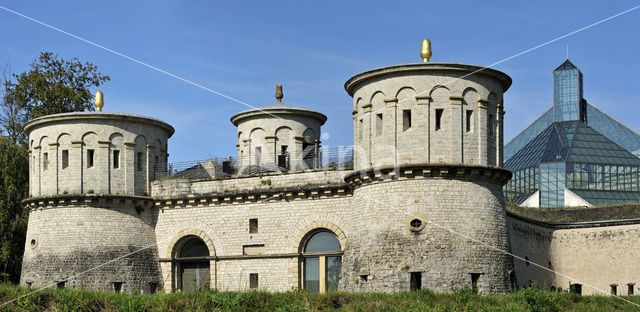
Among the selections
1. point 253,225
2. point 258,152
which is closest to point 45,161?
point 253,225

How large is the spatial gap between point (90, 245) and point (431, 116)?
16080 millimetres

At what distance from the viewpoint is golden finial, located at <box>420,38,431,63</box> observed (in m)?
32.2

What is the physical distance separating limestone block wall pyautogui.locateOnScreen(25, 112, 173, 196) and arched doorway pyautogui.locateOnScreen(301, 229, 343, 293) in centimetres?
854

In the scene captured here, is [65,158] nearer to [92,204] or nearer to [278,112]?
[92,204]

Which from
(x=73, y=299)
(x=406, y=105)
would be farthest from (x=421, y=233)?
(x=73, y=299)

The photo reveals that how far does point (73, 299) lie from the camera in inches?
1112

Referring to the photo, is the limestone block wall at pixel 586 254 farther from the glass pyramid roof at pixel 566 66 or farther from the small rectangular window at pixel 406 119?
the glass pyramid roof at pixel 566 66

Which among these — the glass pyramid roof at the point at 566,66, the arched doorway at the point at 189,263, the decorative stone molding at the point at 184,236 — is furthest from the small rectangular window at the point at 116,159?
the glass pyramid roof at the point at 566,66

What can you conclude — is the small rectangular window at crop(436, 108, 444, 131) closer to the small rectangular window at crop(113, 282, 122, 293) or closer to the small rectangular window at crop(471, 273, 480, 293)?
the small rectangular window at crop(471, 273, 480, 293)

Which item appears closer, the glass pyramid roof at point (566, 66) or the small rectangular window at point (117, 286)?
the small rectangular window at point (117, 286)

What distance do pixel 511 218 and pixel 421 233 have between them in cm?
863

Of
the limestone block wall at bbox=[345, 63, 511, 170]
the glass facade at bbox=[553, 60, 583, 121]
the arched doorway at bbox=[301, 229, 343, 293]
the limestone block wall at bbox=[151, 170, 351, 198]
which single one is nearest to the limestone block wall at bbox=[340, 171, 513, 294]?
the limestone block wall at bbox=[345, 63, 511, 170]

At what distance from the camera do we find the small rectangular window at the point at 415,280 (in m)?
30.0

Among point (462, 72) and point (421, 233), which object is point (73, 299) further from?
point (462, 72)
